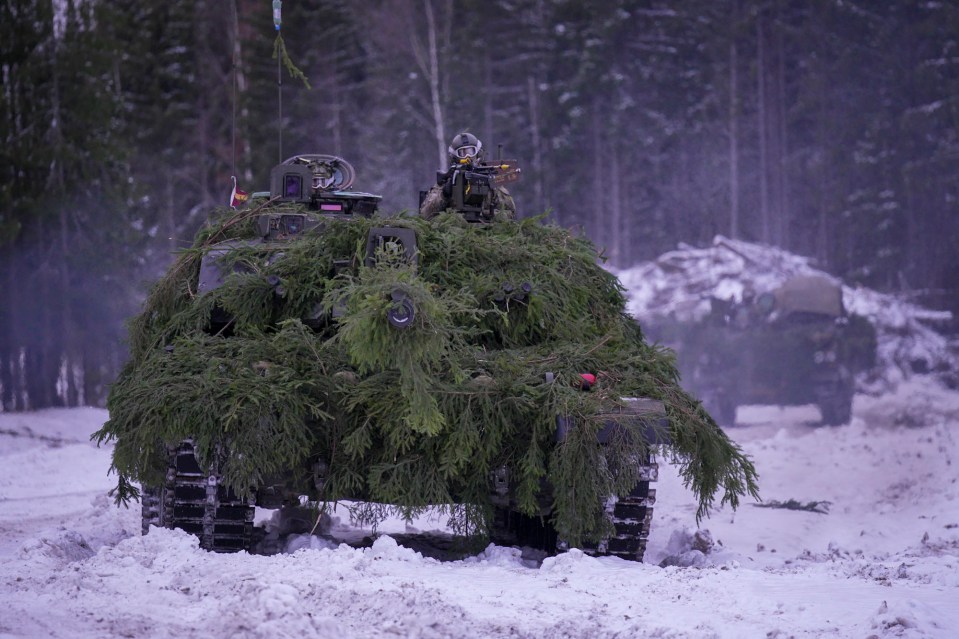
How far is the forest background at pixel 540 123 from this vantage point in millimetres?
21328

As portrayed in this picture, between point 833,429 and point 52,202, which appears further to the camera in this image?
point 52,202

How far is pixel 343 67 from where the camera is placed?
30.6m

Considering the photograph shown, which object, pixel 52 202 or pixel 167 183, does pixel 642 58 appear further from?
pixel 52 202

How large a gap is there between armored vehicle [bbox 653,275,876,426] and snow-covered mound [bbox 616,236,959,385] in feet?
3.32

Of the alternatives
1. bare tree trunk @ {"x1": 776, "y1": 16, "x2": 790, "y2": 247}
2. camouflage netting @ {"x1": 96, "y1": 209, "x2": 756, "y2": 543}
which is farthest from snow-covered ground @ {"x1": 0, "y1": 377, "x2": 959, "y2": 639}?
bare tree trunk @ {"x1": 776, "y1": 16, "x2": 790, "y2": 247}

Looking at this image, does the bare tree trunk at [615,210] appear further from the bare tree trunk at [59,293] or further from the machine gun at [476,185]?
the machine gun at [476,185]

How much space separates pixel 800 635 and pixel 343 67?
89.1 ft

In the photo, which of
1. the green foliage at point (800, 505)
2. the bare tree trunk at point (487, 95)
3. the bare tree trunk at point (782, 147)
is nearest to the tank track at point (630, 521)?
the green foliage at point (800, 505)

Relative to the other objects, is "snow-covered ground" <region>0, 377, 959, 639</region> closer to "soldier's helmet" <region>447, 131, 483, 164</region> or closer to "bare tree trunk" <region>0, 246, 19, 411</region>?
"soldier's helmet" <region>447, 131, 483, 164</region>

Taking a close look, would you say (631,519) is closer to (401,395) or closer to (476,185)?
(401,395)

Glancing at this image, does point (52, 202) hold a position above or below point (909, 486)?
above

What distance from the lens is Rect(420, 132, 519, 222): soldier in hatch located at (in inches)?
370

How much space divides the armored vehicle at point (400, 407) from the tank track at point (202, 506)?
12 millimetres

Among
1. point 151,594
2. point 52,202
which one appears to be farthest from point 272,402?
point 52,202
